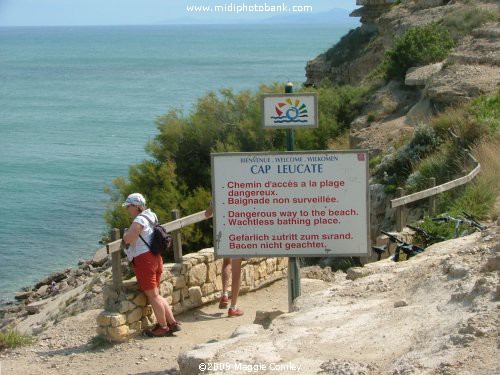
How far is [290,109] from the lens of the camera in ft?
28.8

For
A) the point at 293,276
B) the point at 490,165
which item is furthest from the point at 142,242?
the point at 490,165

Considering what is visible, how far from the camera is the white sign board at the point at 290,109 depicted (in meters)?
8.74

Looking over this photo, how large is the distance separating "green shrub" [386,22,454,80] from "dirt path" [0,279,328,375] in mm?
15720

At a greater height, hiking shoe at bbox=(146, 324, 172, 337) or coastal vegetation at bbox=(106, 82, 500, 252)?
coastal vegetation at bbox=(106, 82, 500, 252)

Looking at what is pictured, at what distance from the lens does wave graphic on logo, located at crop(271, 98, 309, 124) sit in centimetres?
874

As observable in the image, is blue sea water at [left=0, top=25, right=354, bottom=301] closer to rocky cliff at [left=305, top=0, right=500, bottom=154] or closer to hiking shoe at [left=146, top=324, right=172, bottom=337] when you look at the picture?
rocky cliff at [left=305, top=0, right=500, bottom=154]

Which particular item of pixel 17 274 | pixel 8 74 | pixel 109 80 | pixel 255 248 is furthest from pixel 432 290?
pixel 8 74

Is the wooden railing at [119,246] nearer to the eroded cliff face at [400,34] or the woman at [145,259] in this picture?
the woman at [145,259]

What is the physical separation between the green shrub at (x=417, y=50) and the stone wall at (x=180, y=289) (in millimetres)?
14634

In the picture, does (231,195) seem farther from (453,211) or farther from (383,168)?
(383,168)

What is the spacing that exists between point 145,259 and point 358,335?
2.86 m

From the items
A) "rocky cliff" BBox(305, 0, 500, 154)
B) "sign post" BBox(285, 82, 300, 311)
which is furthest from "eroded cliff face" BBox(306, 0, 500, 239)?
"sign post" BBox(285, 82, 300, 311)

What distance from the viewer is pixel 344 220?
8719 millimetres

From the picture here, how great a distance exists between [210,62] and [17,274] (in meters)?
95.6
